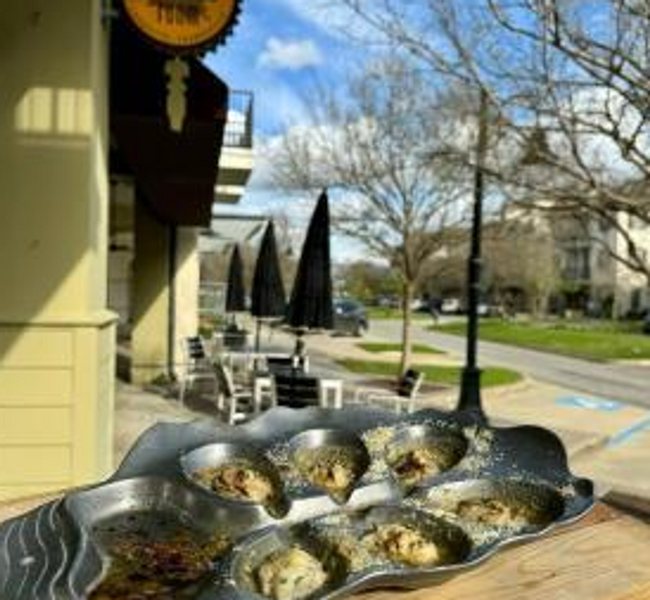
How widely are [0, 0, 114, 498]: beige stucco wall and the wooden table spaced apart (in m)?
3.84

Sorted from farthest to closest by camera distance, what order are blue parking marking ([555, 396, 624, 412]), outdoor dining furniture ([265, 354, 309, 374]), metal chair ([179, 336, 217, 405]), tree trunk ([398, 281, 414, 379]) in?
tree trunk ([398, 281, 414, 379]) → blue parking marking ([555, 396, 624, 412]) → metal chair ([179, 336, 217, 405]) → outdoor dining furniture ([265, 354, 309, 374])

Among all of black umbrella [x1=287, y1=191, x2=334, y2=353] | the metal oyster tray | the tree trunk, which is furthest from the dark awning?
the tree trunk

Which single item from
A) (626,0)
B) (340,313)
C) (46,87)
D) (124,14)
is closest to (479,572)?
(124,14)

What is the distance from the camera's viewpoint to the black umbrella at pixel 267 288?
52.3ft

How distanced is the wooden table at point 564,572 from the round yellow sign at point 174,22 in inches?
144

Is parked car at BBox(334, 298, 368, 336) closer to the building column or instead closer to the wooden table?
the building column

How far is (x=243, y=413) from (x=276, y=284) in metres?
3.34

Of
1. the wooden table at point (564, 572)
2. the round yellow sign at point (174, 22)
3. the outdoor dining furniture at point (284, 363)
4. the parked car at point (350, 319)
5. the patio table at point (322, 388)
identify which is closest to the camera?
the wooden table at point (564, 572)

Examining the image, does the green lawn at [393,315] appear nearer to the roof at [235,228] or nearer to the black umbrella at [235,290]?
the roof at [235,228]

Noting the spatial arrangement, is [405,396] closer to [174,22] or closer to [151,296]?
[174,22]

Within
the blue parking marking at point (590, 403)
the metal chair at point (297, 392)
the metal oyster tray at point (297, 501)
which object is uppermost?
the metal oyster tray at point (297, 501)

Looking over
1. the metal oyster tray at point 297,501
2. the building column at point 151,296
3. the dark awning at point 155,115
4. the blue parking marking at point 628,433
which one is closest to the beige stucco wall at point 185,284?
the building column at point 151,296

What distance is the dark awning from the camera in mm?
8211

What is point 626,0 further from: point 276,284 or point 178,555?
point 276,284
